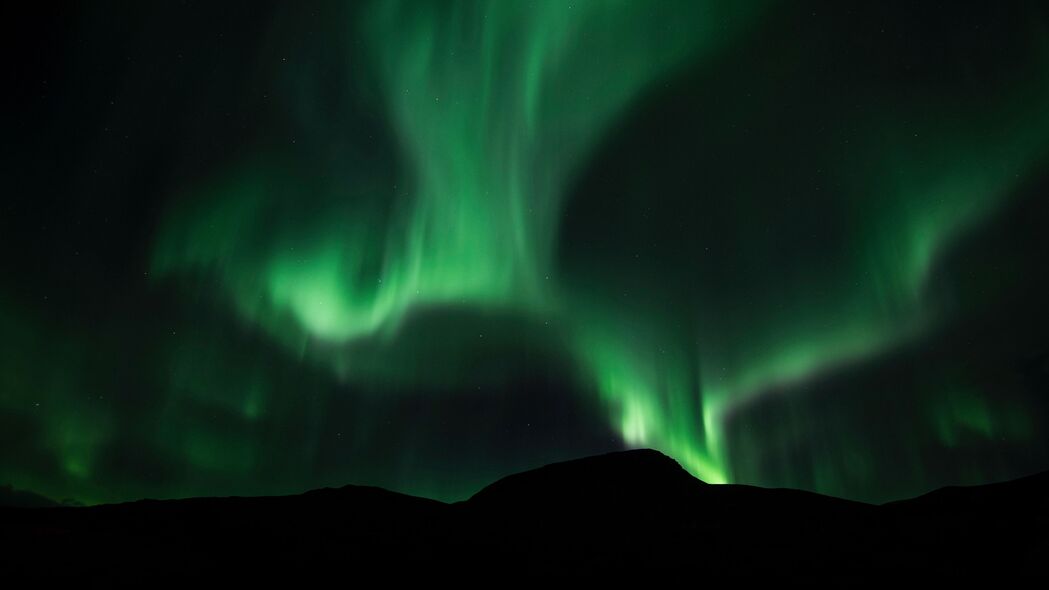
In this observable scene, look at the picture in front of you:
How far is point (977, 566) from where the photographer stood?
1457 centimetres

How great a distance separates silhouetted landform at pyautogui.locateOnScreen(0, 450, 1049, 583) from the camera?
14.1 meters

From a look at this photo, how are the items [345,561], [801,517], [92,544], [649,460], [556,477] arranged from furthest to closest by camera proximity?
1. [649,460]
2. [556,477]
3. [801,517]
4. [345,561]
5. [92,544]

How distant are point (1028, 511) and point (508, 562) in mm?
16181

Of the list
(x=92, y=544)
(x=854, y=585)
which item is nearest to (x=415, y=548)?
(x=92, y=544)

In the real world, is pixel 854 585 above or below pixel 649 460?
below

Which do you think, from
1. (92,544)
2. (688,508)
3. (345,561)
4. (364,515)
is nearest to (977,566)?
(688,508)

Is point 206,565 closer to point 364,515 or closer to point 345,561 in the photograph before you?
point 345,561

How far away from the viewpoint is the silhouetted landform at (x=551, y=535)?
1407 cm

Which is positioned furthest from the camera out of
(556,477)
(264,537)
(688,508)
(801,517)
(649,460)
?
(649,460)

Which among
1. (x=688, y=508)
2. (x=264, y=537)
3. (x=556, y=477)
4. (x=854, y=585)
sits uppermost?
(x=556, y=477)

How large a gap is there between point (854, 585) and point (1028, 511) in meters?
8.06

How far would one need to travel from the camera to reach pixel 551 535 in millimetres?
18859

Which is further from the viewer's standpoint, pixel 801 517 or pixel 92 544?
pixel 801 517

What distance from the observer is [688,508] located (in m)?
21.3
